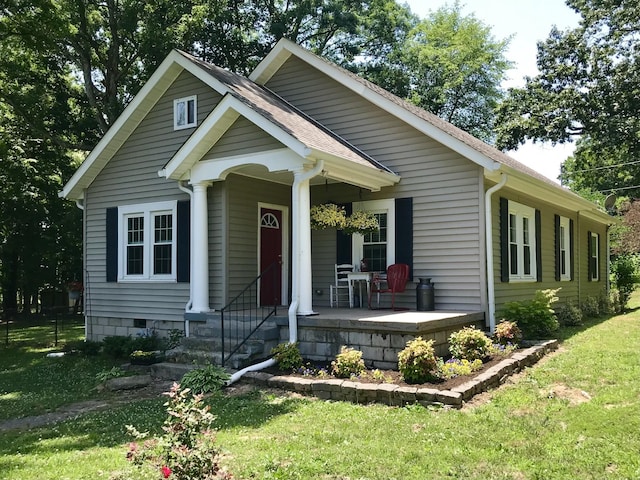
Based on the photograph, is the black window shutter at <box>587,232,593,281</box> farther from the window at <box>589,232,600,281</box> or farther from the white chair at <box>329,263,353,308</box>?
the white chair at <box>329,263,353,308</box>

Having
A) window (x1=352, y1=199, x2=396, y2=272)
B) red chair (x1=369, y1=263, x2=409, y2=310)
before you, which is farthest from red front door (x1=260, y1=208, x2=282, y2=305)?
red chair (x1=369, y1=263, x2=409, y2=310)

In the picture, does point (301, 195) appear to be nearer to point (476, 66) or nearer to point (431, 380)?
point (431, 380)

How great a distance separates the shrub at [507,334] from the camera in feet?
31.2

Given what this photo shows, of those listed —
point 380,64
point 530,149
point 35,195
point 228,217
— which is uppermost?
point 380,64

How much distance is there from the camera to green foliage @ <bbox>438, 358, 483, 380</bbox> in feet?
24.8

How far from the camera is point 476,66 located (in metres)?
32.4

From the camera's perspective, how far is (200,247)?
10.6 metres

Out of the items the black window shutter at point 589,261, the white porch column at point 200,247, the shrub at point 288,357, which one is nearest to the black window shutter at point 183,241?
the white porch column at point 200,247

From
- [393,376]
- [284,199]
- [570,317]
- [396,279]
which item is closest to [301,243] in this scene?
[396,279]

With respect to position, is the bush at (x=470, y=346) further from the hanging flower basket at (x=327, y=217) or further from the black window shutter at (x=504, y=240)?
the hanging flower basket at (x=327, y=217)

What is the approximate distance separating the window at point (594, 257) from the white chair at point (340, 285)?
10231 millimetres

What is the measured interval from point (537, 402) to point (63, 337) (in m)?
13.9

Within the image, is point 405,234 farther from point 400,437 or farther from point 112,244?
point 112,244

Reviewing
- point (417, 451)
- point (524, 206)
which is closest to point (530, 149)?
point (524, 206)
